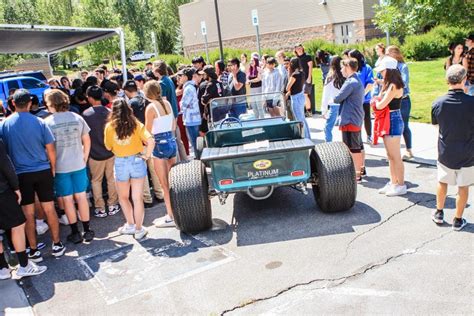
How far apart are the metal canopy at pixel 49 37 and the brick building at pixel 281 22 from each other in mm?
23335

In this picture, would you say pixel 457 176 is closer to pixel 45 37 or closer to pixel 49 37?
pixel 45 37

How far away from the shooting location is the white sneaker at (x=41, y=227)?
6.31 m

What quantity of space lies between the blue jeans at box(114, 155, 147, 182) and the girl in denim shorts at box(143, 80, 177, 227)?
1.51ft

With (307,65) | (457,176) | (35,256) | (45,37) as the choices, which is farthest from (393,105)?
(45,37)

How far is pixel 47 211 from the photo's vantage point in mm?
5461

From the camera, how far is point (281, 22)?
3950cm

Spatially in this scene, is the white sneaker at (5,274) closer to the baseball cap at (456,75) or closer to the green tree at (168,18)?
the baseball cap at (456,75)

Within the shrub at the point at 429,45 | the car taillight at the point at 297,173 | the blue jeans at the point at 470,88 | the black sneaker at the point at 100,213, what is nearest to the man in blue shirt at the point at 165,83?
the black sneaker at the point at 100,213

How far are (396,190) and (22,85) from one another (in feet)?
57.3

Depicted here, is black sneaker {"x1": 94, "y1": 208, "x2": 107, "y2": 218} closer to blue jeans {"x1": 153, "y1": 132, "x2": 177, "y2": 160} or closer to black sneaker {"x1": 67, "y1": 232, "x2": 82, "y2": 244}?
black sneaker {"x1": 67, "y1": 232, "x2": 82, "y2": 244}

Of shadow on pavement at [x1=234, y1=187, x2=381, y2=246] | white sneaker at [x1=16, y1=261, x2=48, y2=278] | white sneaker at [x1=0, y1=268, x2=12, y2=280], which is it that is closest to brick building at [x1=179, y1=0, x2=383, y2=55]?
shadow on pavement at [x1=234, y1=187, x2=381, y2=246]

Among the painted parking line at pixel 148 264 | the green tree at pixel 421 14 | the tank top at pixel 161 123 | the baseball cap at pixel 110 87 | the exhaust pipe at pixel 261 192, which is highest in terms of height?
the green tree at pixel 421 14

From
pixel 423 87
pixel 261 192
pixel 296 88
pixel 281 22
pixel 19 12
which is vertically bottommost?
pixel 261 192

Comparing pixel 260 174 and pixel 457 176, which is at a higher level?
pixel 260 174
